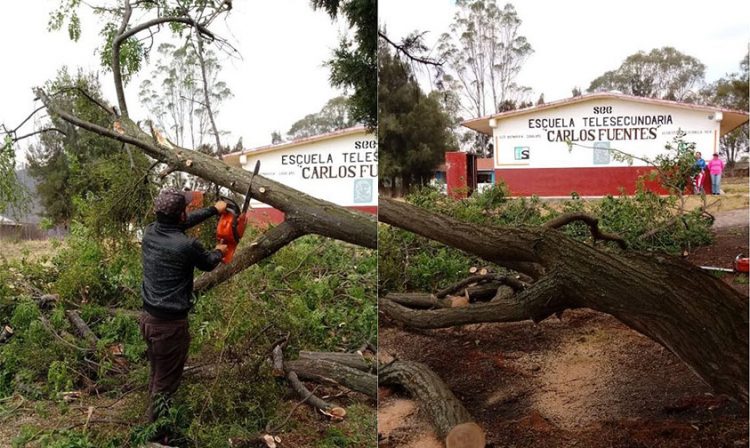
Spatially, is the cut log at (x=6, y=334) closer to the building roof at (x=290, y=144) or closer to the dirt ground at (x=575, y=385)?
the building roof at (x=290, y=144)

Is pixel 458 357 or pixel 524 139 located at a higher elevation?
pixel 524 139

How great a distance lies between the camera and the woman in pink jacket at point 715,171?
44.1 inches

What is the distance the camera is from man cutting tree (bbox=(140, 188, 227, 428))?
9.18 feet

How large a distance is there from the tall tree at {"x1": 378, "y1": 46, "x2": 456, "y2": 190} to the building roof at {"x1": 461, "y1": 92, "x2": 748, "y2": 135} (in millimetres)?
62

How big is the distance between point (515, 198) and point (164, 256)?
195 cm

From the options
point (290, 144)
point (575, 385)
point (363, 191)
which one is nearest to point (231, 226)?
point (290, 144)

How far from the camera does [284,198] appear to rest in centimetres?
312

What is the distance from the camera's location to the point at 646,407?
1180 mm

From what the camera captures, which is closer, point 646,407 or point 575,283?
point 646,407

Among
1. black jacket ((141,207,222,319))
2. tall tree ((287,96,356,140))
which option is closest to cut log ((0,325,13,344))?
black jacket ((141,207,222,319))

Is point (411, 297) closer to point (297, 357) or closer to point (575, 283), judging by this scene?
point (575, 283)

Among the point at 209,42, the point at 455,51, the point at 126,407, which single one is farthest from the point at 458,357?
the point at 126,407

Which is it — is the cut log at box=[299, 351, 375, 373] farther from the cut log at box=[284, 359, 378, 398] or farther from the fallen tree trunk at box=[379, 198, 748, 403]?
the fallen tree trunk at box=[379, 198, 748, 403]

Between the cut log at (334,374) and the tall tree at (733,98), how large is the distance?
2.42 m
